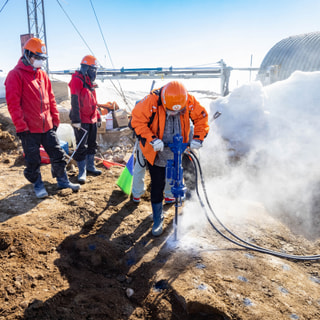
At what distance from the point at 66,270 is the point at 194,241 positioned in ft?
4.80

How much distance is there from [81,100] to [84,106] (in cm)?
11

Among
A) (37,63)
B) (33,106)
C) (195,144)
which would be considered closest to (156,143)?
(195,144)

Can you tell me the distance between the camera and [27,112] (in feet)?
11.9

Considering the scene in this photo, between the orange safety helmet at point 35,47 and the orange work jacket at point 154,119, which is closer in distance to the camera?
the orange work jacket at point 154,119

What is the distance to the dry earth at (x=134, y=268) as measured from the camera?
219cm

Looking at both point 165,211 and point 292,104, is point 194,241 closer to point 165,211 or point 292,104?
point 165,211

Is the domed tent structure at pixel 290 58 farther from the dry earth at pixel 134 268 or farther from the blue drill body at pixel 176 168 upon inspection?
the blue drill body at pixel 176 168

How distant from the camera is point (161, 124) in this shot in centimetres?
291

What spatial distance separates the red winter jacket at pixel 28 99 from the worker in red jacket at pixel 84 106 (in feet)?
1.99

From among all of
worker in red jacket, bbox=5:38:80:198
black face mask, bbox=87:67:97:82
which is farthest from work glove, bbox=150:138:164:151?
black face mask, bbox=87:67:97:82

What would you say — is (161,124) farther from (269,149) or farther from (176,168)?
(269,149)

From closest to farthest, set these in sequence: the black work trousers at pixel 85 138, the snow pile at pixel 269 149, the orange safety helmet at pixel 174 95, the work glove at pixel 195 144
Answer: the orange safety helmet at pixel 174 95 → the work glove at pixel 195 144 → the snow pile at pixel 269 149 → the black work trousers at pixel 85 138

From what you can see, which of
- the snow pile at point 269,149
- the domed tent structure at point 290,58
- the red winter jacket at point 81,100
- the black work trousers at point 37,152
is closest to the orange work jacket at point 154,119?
the snow pile at point 269,149

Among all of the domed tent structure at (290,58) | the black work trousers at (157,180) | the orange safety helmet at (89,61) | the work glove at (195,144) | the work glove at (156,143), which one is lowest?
the black work trousers at (157,180)
